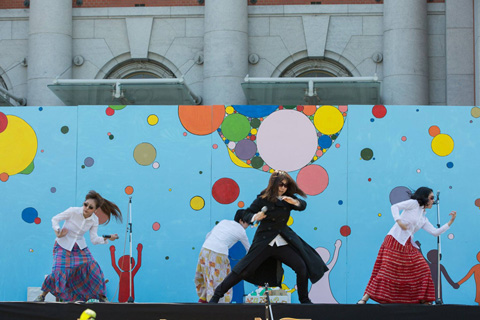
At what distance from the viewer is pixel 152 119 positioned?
1342 centimetres

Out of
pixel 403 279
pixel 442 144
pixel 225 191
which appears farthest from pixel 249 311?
pixel 442 144

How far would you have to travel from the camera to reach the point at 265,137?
13.3 metres

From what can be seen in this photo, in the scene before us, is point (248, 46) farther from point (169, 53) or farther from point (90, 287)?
point (90, 287)

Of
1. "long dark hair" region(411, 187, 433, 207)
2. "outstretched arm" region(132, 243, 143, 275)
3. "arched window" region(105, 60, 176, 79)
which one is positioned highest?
"arched window" region(105, 60, 176, 79)

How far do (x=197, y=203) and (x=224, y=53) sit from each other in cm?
598

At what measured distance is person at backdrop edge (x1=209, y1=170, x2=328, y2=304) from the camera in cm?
1030

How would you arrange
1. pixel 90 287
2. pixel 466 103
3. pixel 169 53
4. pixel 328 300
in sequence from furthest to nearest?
pixel 169 53 → pixel 466 103 → pixel 328 300 → pixel 90 287

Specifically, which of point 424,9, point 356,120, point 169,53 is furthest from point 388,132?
point 169,53

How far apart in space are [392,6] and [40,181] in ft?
29.7

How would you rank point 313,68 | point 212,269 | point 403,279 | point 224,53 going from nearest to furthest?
point 403,279, point 212,269, point 224,53, point 313,68

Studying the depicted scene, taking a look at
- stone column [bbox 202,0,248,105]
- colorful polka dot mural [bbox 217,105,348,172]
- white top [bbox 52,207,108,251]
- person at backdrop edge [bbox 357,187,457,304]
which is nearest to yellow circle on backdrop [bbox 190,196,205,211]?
colorful polka dot mural [bbox 217,105,348,172]

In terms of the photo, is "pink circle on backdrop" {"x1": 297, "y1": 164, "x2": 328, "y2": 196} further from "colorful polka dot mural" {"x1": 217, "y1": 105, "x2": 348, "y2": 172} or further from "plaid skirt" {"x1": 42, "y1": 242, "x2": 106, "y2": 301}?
"plaid skirt" {"x1": 42, "y1": 242, "x2": 106, "y2": 301}

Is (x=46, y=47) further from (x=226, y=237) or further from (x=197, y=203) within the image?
(x=226, y=237)

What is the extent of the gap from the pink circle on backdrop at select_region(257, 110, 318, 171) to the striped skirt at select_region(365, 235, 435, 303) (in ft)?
9.39
